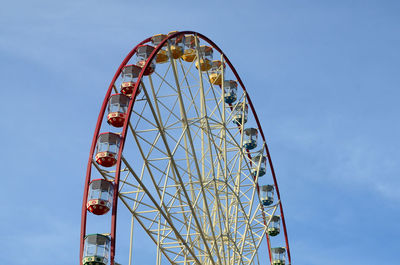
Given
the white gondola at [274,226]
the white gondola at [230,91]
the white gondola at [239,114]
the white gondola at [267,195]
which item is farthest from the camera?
the white gondola at [267,195]

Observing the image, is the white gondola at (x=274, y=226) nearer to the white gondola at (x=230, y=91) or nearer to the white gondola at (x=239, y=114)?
the white gondola at (x=239, y=114)

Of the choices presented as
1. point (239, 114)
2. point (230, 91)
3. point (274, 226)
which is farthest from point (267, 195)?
point (230, 91)

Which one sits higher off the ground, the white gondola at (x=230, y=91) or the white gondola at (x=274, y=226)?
the white gondola at (x=230, y=91)

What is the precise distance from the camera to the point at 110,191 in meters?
26.2

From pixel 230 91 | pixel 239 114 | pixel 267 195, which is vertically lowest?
A: pixel 267 195

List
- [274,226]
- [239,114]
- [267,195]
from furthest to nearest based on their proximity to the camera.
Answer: [267,195] < [274,226] < [239,114]

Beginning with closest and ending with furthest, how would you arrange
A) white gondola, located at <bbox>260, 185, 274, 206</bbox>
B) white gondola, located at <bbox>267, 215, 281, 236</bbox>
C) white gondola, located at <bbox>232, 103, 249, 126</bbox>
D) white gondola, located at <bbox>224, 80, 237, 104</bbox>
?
1. white gondola, located at <bbox>224, 80, 237, 104</bbox>
2. white gondola, located at <bbox>232, 103, 249, 126</bbox>
3. white gondola, located at <bbox>267, 215, 281, 236</bbox>
4. white gondola, located at <bbox>260, 185, 274, 206</bbox>

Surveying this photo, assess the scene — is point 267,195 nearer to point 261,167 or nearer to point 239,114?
point 261,167

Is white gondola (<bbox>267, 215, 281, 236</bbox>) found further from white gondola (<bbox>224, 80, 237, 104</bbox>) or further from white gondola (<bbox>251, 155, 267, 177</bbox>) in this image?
white gondola (<bbox>224, 80, 237, 104</bbox>)

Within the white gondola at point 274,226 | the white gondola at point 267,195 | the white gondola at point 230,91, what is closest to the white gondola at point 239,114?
the white gondola at point 230,91

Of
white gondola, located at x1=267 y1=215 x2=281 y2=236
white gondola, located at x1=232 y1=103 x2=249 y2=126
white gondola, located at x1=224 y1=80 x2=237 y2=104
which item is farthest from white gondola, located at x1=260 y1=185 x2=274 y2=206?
white gondola, located at x1=224 y1=80 x2=237 y2=104

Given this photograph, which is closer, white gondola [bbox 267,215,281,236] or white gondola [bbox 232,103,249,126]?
white gondola [bbox 232,103,249,126]

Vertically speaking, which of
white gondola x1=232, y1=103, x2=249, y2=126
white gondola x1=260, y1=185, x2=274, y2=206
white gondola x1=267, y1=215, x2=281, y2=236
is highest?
white gondola x1=232, y1=103, x2=249, y2=126

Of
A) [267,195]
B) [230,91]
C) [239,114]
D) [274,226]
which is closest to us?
[230,91]
